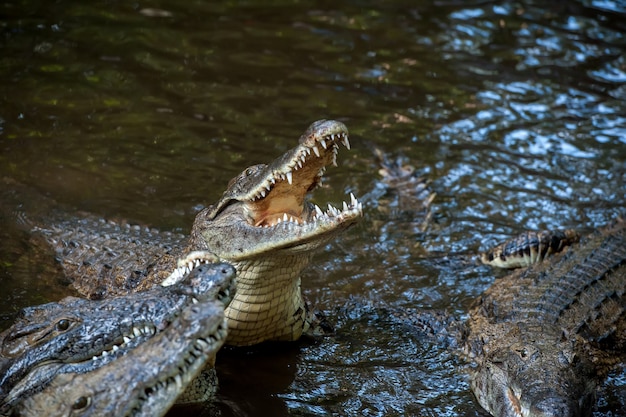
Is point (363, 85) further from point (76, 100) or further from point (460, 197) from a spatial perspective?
point (76, 100)

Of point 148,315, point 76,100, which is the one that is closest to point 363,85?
point 76,100

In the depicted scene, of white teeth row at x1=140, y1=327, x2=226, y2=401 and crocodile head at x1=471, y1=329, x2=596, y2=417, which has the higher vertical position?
white teeth row at x1=140, y1=327, x2=226, y2=401

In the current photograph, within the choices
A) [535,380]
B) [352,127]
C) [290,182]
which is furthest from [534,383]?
[352,127]

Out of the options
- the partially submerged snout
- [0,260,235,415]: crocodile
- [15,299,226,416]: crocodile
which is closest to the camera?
[15,299,226,416]: crocodile

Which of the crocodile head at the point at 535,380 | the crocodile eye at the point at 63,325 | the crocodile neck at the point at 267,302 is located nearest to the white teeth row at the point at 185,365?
the crocodile eye at the point at 63,325

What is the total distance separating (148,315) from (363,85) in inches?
221

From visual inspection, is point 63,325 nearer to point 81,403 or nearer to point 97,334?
point 97,334

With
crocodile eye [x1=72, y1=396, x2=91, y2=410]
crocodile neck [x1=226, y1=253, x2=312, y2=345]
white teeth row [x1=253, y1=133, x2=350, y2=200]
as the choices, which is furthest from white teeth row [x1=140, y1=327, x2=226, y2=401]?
white teeth row [x1=253, y1=133, x2=350, y2=200]

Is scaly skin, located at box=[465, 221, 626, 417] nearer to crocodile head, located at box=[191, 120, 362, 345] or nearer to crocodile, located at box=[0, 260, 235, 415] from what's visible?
crocodile head, located at box=[191, 120, 362, 345]

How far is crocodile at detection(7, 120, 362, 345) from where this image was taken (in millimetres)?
4254

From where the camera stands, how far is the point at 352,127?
26.0 feet

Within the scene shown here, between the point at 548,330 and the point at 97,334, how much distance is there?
2.71 meters

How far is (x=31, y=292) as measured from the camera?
5301mm

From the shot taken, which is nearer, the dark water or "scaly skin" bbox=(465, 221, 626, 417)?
"scaly skin" bbox=(465, 221, 626, 417)
